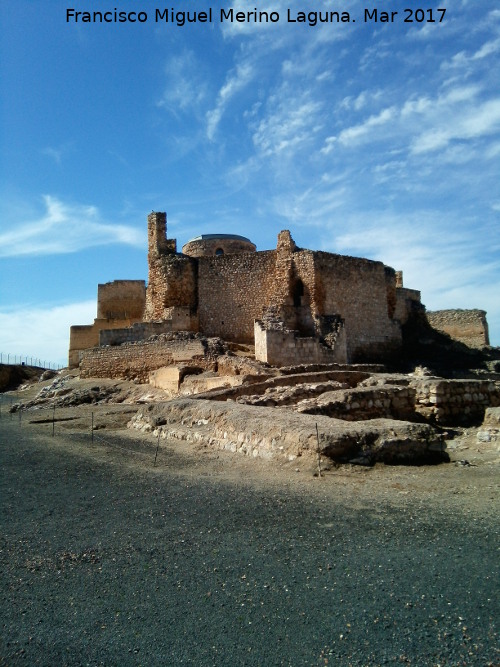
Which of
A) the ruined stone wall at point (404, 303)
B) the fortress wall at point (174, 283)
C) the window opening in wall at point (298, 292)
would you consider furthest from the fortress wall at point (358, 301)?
the fortress wall at point (174, 283)

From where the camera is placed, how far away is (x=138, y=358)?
18.9 m

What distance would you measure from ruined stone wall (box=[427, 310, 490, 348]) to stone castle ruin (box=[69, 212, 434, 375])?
26.0 feet

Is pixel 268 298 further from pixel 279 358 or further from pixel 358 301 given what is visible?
pixel 279 358

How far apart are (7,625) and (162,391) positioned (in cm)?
1382

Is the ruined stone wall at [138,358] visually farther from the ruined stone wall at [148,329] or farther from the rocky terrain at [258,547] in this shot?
the rocky terrain at [258,547]

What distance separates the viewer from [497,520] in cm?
416

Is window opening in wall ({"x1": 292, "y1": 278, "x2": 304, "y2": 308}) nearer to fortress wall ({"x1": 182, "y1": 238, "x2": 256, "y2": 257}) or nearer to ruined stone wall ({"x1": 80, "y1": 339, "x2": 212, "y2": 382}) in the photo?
fortress wall ({"x1": 182, "y1": 238, "x2": 256, "y2": 257})

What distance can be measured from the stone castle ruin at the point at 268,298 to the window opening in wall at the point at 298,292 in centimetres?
4

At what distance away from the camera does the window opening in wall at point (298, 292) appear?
69.8 feet

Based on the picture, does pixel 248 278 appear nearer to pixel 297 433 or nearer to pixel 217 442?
pixel 217 442

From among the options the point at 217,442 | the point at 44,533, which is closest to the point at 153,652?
the point at 44,533

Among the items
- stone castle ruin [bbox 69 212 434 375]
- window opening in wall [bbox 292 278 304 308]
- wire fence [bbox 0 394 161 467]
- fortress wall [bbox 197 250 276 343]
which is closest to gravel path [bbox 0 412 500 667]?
wire fence [bbox 0 394 161 467]

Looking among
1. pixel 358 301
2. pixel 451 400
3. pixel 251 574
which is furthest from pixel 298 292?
pixel 251 574

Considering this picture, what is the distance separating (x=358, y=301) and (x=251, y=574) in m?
19.9
